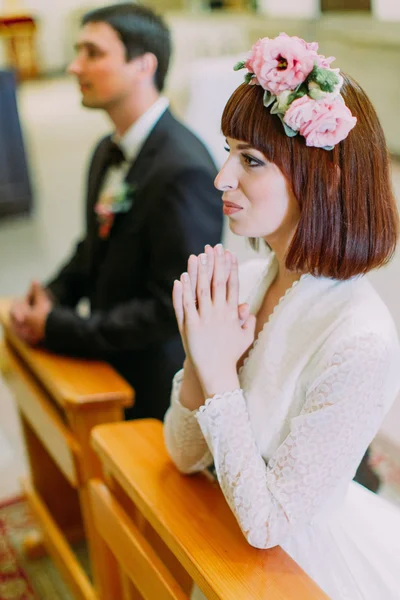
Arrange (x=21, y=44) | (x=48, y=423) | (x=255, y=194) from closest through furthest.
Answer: (x=255, y=194)
(x=48, y=423)
(x=21, y=44)

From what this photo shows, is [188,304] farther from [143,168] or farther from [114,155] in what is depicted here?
[114,155]

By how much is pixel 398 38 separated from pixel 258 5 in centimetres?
64

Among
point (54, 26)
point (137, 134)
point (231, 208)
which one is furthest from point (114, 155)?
point (54, 26)

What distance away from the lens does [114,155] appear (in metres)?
1.94

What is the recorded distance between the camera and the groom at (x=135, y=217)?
5.64ft

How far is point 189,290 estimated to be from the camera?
1.01 metres

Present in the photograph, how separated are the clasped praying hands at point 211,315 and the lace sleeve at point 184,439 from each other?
0.12m

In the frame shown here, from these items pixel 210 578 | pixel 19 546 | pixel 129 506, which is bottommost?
pixel 19 546

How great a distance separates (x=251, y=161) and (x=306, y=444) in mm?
381

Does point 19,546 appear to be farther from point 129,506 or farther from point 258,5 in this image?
point 258,5

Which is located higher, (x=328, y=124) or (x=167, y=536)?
(x=328, y=124)

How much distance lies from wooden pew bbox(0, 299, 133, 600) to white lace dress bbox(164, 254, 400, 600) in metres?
0.46

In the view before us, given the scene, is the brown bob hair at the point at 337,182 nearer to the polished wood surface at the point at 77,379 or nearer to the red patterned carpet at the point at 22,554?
the polished wood surface at the point at 77,379

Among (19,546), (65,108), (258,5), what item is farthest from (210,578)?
(65,108)
